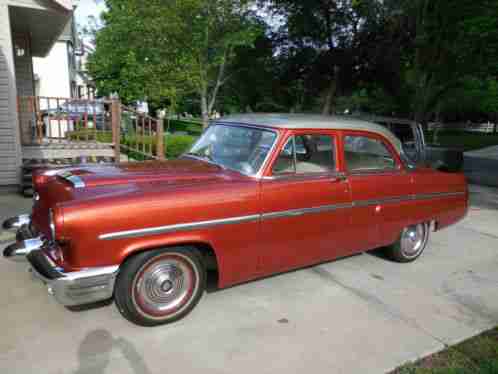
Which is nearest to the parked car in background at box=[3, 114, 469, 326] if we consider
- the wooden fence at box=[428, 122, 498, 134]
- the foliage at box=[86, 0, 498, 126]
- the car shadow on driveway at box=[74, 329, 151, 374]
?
the car shadow on driveway at box=[74, 329, 151, 374]

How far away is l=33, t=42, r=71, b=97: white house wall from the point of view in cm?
A: 1988

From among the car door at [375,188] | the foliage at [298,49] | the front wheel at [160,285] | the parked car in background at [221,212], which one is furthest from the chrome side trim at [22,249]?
the foliage at [298,49]

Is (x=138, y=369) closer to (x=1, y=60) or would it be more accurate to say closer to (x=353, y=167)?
(x=353, y=167)

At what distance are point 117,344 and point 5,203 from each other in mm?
4934

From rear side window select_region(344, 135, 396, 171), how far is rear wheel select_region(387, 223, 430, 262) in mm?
879

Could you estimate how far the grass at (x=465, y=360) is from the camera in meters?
2.77

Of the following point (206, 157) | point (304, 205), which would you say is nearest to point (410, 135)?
point (304, 205)

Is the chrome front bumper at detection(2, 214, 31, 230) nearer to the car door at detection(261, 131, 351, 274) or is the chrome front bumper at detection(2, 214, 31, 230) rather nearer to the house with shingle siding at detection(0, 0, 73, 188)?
the car door at detection(261, 131, 351, 274)

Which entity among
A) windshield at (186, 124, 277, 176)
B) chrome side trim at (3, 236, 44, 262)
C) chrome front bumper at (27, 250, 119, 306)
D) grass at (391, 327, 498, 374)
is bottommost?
grass at (391, 327, 498, 374)

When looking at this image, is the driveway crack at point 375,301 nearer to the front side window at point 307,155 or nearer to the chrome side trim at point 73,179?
the front side window at point 307,155

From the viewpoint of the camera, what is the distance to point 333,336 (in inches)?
126

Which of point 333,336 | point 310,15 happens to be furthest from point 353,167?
point 310,15

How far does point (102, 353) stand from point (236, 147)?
214 centimetres

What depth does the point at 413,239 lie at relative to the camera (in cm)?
489
